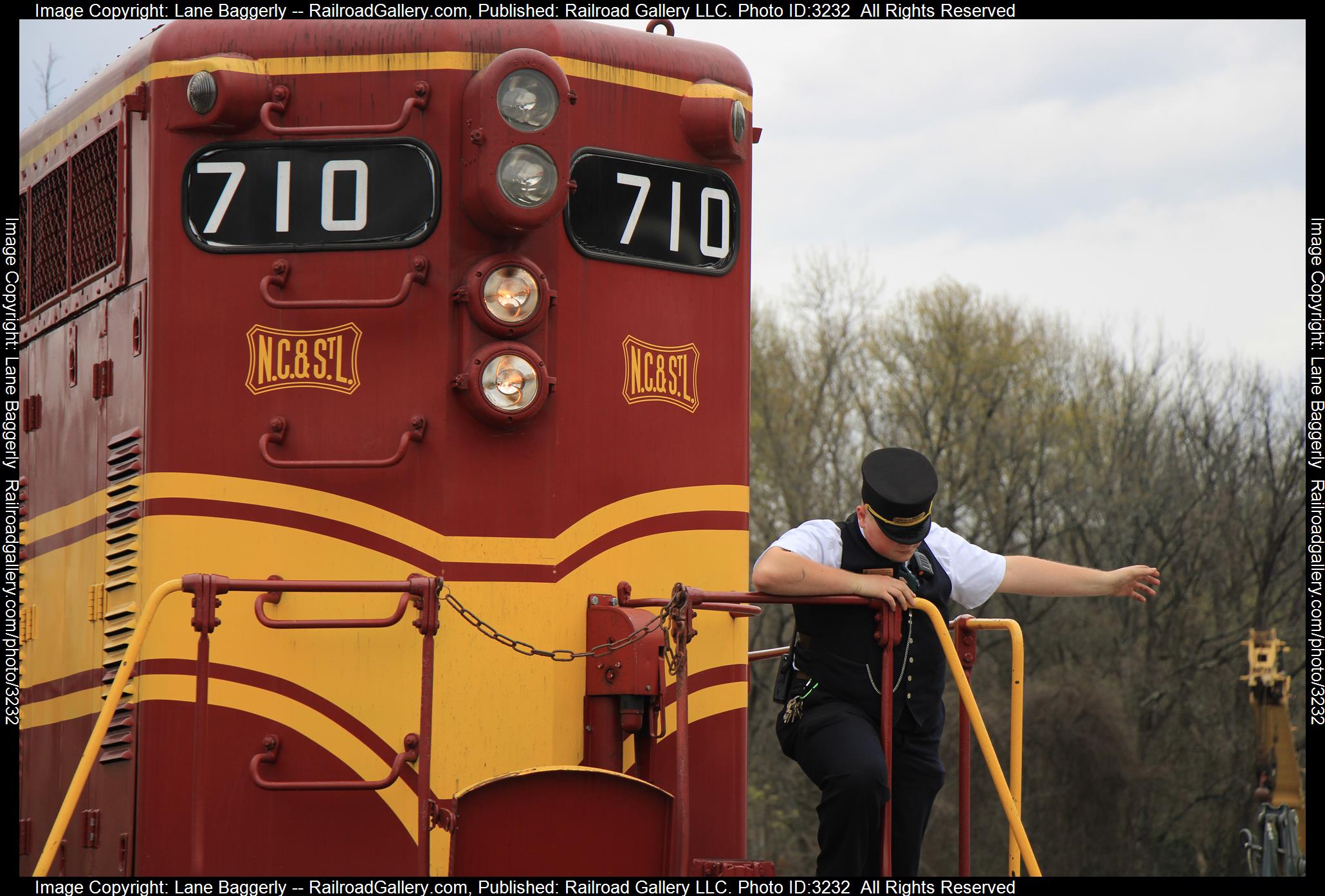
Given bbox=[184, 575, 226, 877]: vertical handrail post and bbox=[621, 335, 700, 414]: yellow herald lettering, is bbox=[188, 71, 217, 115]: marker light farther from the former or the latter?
bbox=[184, 575, 226, 877]: vertical handrail post

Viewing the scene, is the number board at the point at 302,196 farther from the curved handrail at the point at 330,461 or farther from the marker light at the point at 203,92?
the curved handrail at the point at 330,461

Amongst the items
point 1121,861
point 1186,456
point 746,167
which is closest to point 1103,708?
point 1121,861

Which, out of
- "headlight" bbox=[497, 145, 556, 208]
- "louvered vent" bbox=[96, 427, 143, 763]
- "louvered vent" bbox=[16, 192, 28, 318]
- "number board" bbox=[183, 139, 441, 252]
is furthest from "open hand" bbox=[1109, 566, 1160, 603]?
"louvered vent" bbox=[16, 192, 28, 318]

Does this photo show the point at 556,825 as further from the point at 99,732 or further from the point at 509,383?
the point at 509,383

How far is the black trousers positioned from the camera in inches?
206

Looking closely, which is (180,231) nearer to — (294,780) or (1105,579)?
(294,780)

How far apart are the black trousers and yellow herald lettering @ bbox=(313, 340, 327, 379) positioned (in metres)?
2.10

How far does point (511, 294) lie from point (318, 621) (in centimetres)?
137

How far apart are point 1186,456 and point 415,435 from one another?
1359 inches

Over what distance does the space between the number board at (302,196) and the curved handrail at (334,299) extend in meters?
0.09

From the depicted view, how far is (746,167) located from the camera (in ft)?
21.7

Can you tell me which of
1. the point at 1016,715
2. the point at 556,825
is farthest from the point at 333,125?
the point at 1016,715

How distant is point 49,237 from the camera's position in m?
7.23

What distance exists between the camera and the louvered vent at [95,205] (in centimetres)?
649
